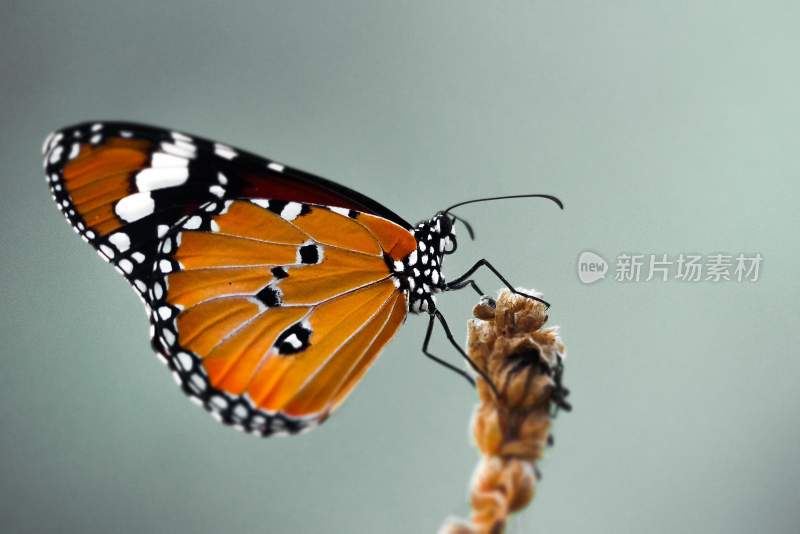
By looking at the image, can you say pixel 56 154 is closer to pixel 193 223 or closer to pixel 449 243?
pixel 193 223

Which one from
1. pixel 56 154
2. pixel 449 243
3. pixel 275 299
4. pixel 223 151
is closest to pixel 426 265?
pixel 449 243

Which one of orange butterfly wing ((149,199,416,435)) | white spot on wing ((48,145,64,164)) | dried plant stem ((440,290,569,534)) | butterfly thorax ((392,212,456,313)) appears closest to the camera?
dried plant stem ((440,290,569,534))

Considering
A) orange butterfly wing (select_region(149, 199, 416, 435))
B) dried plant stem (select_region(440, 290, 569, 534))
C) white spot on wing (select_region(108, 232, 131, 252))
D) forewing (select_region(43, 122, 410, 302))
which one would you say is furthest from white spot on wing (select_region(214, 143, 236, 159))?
dried plant stem (select_region(440, 290, 569, 534))

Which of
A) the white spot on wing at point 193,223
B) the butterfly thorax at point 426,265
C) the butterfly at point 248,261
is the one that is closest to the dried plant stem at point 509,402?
the butterfly at point 248,261

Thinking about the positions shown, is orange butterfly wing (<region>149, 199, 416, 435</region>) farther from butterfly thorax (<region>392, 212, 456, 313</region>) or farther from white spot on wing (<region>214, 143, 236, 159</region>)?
white spot on wing (<region>214, 143, 236, 159</region>)

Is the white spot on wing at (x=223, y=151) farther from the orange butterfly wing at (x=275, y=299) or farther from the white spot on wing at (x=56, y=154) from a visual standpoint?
the white spot on wing at (x=56, y=154)

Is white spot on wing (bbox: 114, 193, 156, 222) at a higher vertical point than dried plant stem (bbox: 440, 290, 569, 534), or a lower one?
higher
